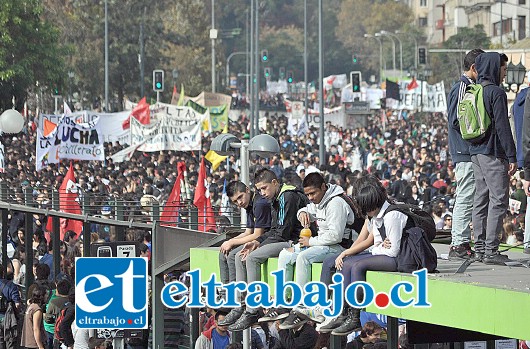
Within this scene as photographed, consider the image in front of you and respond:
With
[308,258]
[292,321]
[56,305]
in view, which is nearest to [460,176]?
[308,258]

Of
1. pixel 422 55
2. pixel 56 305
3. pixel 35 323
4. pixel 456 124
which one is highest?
pixel 422 55

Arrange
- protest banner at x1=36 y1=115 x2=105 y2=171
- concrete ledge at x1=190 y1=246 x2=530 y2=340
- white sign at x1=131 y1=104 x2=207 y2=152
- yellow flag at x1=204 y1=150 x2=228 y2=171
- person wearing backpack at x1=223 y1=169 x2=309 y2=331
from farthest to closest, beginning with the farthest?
white sign at x1=131 y1=104 x2=207 y2=152 < protest banner at x1=36 y1=115 x2=105 y2=171 < yellow flag at x1=204 y1=150 x2=228 y2=171 < person wearing backpack at x1=223 y1=169 x2=309 y2=331 < concrete ledge at x1=190 y1=246 x2=530 y2=340

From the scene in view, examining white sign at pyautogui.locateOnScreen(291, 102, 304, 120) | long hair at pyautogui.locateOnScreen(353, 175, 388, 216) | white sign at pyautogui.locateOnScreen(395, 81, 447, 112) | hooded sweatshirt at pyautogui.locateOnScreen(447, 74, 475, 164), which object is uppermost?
white sign at pyautogui.locateOnScreen(395, 81, 447, 112)

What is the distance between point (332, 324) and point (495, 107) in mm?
2057

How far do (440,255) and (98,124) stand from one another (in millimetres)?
22390

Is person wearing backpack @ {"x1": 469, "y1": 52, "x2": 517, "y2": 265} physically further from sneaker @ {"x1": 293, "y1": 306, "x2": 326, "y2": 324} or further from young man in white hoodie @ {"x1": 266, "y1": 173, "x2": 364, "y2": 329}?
sneaker @ {"x1": 293, "y1": 306, "x2": 326, "y2": 324}

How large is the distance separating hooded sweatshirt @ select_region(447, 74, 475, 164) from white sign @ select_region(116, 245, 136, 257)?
5428 millimetres

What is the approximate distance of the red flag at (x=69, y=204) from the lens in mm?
23562

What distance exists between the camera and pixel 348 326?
38.1 ft

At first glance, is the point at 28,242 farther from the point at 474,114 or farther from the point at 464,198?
the point at 474,114

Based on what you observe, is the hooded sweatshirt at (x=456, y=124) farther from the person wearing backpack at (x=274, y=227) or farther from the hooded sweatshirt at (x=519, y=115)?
the person wearing backpack at (x=274, y=227)

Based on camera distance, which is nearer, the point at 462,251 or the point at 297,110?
the point at 462,251

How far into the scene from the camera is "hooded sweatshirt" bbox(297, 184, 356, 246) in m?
12.3

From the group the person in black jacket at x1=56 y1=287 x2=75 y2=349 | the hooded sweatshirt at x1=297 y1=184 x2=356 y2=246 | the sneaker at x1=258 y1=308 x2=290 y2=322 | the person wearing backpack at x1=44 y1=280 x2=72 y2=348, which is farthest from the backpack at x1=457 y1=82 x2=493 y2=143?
the person wearing backpack at x1=44 y1=280 x2=72 y2=348
